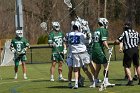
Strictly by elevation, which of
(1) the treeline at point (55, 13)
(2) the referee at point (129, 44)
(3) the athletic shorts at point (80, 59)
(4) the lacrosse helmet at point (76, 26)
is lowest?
(3) the athletic shorts at point (80, 59)

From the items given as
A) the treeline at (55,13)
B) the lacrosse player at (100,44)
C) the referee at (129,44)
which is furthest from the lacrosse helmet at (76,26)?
the treeline at (55,13)

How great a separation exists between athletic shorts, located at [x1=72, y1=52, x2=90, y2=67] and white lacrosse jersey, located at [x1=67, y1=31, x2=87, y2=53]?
0.41ft

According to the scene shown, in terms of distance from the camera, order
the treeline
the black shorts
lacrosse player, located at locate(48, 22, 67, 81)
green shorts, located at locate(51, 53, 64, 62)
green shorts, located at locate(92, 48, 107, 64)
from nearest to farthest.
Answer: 1. green shorts, located at locate(92, 48, 107, 64)
2. the black shorts
3. lacrosse player, located at locate(48, 22, 67, 81)
4. green shorts, located at locate(51, 53, 64, 62)
5. the treeline

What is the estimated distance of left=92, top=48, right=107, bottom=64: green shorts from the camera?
15243 mm

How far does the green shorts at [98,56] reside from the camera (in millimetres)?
15243

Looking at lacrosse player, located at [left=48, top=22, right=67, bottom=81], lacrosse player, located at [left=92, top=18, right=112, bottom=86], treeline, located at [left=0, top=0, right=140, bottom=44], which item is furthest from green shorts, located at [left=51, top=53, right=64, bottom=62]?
treeline, located at [left=0, top=0, right=140, bottom=44]

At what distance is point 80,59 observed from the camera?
15.1 meters

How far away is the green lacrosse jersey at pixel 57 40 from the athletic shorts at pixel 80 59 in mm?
3067

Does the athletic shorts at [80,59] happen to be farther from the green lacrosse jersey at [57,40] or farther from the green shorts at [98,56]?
the green lacrosse jersey at [57,40]

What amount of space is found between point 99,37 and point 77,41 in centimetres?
71

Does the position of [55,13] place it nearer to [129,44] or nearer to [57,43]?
[57,43]

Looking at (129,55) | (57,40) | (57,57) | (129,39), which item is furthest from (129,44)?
(57,57)

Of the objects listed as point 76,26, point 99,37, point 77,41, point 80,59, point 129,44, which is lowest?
point 80,59

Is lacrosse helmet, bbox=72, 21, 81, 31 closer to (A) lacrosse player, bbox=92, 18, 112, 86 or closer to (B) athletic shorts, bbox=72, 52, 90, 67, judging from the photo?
(A) lacrosse player, bbox=92, 18, 112, 86
